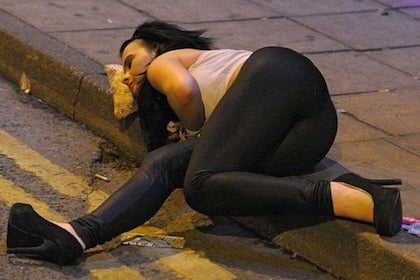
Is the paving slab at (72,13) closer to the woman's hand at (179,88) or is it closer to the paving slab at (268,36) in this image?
the paving slab at (268,36)

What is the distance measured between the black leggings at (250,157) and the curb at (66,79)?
898mm

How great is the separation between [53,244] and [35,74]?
2180 mm

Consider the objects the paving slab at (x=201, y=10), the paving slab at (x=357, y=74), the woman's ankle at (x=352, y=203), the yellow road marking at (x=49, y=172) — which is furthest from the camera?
the paving slab at (x=201, y=10)

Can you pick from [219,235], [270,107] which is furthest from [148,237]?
[270,107]

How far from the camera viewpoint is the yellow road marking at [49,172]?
519 cm

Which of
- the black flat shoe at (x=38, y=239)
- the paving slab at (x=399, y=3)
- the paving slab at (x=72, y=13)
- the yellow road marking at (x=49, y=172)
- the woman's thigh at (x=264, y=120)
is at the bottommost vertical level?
the yellow road marking at (x=49, y=172)

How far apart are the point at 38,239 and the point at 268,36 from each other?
122 inches

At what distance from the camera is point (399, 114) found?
5.98m

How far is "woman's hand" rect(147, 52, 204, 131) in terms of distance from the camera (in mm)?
4727

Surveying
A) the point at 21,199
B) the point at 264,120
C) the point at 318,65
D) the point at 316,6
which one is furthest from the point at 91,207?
the point at 316,6

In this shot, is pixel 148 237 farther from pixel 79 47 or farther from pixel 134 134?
pixel 79 47

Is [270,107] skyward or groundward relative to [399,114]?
skyward

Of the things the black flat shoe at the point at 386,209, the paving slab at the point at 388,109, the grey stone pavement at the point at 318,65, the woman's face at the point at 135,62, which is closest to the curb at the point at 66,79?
the grey stone pavement at the point at 318,65

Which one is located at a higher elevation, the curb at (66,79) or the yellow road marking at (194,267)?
the curb at (66,79)
